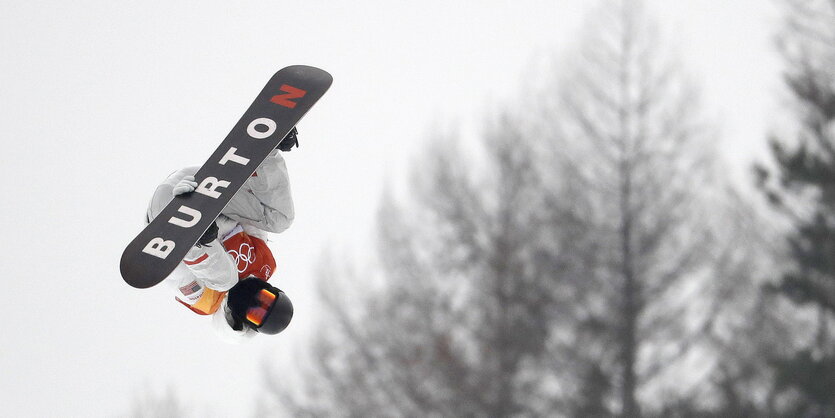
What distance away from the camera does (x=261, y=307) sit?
4508 millimetres

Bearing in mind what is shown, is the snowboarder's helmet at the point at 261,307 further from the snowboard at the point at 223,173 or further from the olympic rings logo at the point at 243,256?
the snowboard at the point at 223,173

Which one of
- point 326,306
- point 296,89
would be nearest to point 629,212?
point 326,306

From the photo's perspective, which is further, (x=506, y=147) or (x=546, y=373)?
(x=506, y=147)

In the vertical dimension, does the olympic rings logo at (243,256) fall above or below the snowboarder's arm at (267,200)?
below

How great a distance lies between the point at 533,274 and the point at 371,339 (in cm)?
213

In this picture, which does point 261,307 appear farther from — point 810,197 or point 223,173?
point 810,197

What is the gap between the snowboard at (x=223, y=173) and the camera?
413 centimetres

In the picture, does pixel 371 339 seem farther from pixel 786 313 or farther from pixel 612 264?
pixel 786 313

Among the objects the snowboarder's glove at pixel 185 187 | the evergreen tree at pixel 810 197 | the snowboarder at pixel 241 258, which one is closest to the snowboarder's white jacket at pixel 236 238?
the snowboarder at pixel 241 258

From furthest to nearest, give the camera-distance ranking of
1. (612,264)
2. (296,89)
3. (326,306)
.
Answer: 1. (326,306)
2. (612,264)
3. (296,89)

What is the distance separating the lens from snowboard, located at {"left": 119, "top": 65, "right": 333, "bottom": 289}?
4129mm

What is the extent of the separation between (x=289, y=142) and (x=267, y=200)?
1.02ft

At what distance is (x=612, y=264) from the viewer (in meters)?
13.7

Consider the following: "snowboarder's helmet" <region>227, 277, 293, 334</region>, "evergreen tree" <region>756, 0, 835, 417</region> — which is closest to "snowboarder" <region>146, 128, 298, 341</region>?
"snowboarder's helmet" <region>227, 277, 293, 334</region>
